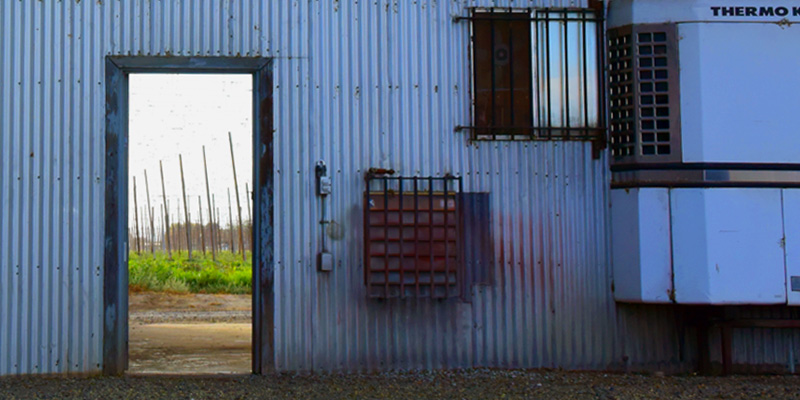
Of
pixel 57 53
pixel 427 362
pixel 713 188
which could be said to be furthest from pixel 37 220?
pixel 713 188

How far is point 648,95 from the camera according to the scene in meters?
7.61

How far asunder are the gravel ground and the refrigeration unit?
0.75 meters

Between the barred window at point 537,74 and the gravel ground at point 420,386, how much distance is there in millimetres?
2261

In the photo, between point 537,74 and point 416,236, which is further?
point 537,74

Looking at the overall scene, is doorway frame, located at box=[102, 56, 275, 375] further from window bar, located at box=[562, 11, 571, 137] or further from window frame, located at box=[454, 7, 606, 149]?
window bar, located at box=[562, 11, 571, 137]

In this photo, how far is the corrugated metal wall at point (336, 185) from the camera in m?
7.33

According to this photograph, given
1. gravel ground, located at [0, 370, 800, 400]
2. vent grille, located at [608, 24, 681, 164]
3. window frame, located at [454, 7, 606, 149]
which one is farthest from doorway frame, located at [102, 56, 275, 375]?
vent grille, located at [608, 24, 681, 164]

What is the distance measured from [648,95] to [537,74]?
3.47 ft

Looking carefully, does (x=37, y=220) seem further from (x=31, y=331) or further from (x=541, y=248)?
(x=541, y=248)

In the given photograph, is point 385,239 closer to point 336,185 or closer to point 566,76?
point 336,185

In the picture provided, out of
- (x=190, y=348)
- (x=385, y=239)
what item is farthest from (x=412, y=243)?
(x=190, y=348)

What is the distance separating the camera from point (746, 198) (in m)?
7.36

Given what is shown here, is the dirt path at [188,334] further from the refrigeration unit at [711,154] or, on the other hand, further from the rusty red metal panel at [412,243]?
the refrigeration unit at [711,154]

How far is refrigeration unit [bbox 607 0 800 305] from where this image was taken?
24.0 ft
